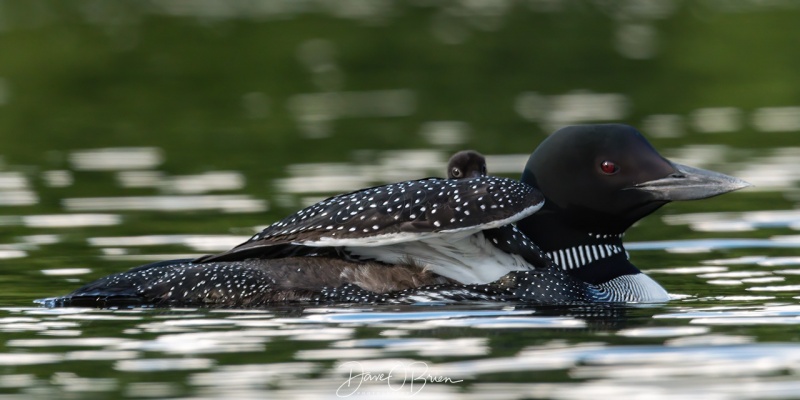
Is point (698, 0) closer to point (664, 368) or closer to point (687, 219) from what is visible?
point (687, 219)

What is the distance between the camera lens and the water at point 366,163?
600 cm

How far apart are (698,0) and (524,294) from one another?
74.3 ft

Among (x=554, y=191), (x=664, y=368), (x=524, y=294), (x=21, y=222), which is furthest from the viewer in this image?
(x=21, y=222)

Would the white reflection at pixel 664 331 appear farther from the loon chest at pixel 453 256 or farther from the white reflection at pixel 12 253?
the white reflection at pixel 12 253

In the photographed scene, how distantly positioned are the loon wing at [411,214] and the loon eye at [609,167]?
634mm

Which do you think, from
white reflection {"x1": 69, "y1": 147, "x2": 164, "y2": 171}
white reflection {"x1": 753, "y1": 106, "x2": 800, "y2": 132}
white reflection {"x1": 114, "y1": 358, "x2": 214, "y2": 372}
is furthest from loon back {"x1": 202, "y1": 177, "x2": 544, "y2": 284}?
white reflection {"x1": 753, "y1": 106, "x2": 800, "y2": 132}

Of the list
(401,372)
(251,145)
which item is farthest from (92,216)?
(401,372)

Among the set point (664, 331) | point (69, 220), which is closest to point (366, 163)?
point (69, 220)

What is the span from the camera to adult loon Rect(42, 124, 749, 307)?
23.7 ft

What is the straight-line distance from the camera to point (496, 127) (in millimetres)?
15852

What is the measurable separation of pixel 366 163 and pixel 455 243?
5.89 m
